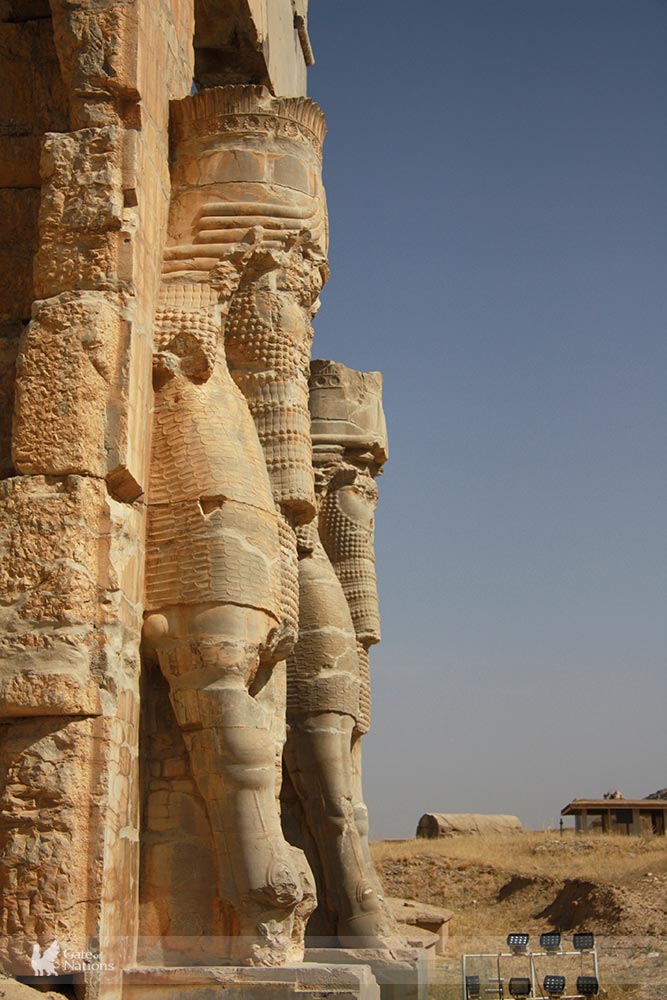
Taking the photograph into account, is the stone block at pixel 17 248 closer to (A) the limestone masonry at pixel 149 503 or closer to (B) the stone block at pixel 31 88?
(A) the limestone masonry at pixel 149 503

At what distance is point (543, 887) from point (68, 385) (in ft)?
40.4

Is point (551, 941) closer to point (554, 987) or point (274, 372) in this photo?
point (554, 987)

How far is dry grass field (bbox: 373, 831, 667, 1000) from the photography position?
12922 mm

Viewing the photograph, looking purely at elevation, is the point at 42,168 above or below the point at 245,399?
above

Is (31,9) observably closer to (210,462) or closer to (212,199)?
(212,199)

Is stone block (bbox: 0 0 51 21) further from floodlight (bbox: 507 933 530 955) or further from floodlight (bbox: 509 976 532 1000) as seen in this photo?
floodlight (bbox: 507 933 530 955)

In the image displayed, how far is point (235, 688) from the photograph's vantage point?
18.1 feet

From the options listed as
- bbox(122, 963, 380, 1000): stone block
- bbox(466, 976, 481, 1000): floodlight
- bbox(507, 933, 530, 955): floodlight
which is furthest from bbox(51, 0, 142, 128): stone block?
bbox(507, 933, 530, 955): floodlight

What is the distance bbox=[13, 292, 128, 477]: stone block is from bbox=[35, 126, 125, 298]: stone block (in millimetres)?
120

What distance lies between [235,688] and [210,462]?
36.9 inches

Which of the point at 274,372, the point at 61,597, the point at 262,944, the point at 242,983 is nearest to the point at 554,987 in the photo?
the point at 262,944

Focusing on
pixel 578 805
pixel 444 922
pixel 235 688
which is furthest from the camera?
pixel 578 805

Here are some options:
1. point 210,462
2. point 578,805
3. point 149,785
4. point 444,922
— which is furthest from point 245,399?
point 578,805

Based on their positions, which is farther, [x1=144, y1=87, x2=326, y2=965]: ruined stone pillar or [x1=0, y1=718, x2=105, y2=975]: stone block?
[x1=144, y1=87, x2=326, y2=965]: ruined stone pillar
